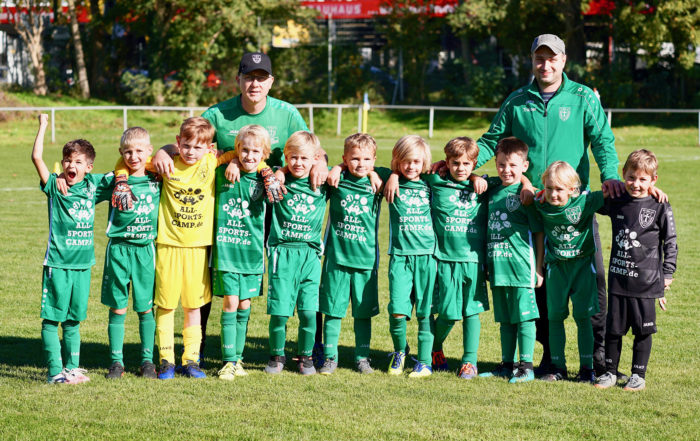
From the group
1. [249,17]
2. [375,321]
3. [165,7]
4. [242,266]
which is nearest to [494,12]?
[249,17]

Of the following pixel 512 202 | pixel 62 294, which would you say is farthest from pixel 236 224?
pixel 512 202

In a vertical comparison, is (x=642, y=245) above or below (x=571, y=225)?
below

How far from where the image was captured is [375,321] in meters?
7.88

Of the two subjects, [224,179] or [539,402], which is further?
[224,179]

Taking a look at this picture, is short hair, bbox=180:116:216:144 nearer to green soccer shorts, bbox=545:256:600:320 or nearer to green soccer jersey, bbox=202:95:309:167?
green soccer jersey, bbox=202:95:309:167

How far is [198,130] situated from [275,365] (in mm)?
1604

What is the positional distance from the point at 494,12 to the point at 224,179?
82.2 feet

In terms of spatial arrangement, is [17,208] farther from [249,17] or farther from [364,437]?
[249,17]

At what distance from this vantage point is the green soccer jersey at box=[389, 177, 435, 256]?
595 cm

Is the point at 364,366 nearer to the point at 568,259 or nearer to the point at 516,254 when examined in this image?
the point at 516,254

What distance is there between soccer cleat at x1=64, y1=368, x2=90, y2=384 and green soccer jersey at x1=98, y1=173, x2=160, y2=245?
877 millimetres

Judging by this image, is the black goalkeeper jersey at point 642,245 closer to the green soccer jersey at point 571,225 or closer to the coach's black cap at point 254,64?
the green soccer jersey at point 571,225

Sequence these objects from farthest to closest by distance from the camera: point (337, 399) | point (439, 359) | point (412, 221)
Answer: point (439, 359), point (412, 221), point (337, 399)

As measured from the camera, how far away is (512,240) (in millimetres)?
5910
